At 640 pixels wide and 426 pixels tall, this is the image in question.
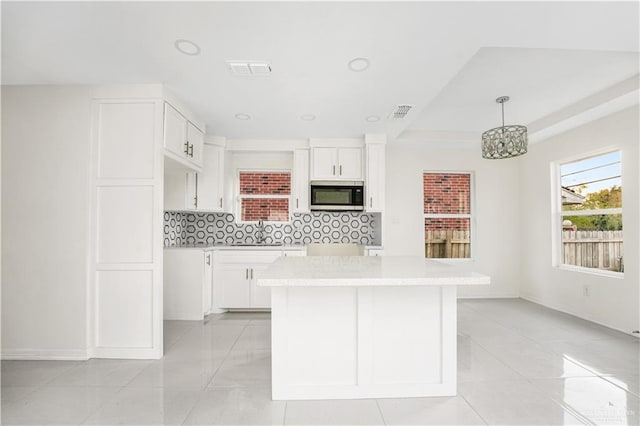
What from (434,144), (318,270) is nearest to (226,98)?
(318,270)

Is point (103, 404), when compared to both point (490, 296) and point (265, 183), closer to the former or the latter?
point (265, 183)

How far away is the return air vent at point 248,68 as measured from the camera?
2.27m

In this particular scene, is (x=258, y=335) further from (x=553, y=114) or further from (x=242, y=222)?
(x=553, y=114)

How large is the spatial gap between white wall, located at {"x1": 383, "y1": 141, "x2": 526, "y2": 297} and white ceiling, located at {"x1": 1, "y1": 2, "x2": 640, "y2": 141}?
1541 millimetres

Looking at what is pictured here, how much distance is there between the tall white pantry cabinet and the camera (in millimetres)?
2615

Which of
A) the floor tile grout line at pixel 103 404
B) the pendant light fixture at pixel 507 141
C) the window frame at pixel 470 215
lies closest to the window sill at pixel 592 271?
the window frame at pixel 470 215

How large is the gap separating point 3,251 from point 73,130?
44.5 inches

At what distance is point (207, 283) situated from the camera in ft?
12.7

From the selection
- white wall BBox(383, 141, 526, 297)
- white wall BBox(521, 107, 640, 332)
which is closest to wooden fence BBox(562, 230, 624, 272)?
white wall BBox(521, 107, 640, 332)

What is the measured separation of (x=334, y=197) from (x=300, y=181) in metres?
0.51

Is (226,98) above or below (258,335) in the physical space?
above

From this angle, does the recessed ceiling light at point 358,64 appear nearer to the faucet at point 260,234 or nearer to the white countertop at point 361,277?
the white countertop at point 361,277

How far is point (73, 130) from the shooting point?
2.64 meters

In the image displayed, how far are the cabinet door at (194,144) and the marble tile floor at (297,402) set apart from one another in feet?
6.00
